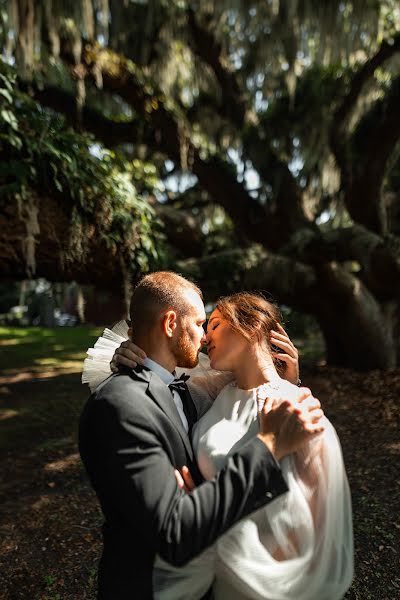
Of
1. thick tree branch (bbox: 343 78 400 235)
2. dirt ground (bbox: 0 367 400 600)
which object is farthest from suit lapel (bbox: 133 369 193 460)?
thick tree branch (bbox: 343 78 400 235)

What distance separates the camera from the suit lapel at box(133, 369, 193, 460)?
1.50m

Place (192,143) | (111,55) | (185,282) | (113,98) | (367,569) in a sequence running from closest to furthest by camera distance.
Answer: (185,282) → (367,569) → (111,55) → (192,143) → (113,98)

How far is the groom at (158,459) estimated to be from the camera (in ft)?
4.01

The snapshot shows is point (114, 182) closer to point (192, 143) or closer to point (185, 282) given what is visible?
point (185, 282)

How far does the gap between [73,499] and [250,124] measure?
8.47 metres

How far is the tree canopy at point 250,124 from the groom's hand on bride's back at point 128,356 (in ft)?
12.0

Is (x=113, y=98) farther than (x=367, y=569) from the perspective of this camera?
Yes

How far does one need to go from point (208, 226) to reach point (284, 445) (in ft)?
42.9

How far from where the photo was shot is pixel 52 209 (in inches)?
178

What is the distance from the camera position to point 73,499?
425 centimetres

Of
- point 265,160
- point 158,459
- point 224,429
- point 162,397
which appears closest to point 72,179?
point 162,397

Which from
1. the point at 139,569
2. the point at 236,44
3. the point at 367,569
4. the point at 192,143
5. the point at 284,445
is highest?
the point at 236,44

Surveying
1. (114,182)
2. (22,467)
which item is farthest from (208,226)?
(22,467)

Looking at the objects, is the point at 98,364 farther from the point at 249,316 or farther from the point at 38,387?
the point at 38,387
